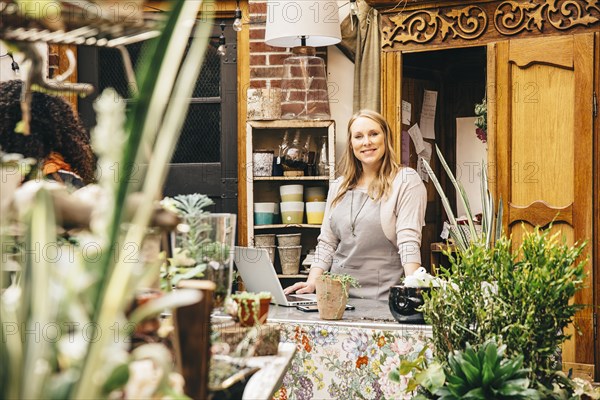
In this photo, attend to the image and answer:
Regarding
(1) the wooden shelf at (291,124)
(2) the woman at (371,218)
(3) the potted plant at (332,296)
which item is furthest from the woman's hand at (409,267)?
(1) the wooden shelf at (291,124)

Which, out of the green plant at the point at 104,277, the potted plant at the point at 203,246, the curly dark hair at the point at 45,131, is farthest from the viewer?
the curly dark hair at the point at 45,131

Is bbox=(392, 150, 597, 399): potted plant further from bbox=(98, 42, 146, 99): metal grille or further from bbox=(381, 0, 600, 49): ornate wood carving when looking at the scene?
bbox=(98, 42, 146, 99): metal grille

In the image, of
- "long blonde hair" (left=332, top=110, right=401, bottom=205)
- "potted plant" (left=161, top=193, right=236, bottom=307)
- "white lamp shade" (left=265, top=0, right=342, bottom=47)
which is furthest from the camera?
"white lamp shade" (left=265, top=0, right=342, bottom=47)

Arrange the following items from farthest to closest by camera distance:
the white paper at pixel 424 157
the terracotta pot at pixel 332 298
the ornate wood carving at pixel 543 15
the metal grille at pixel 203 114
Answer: the metal grille at pixel 203 114 < the white paper at pixel 424 157 < the ornate wood carving at pixel 543 15 < the terracotta pot at pixel 332 298

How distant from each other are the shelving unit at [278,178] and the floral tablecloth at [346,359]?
6.27ft

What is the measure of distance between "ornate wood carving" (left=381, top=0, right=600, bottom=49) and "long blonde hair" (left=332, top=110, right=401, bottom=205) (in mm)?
902

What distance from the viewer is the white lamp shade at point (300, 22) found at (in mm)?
4324

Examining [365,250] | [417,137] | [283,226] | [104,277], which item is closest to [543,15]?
[417,137]

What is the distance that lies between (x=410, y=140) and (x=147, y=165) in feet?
12.9

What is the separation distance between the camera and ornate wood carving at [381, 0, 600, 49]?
3.91m

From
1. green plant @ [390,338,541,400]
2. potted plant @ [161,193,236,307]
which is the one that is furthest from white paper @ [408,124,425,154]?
potted plant @ [161,193,236,307]

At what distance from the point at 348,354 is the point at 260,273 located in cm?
44

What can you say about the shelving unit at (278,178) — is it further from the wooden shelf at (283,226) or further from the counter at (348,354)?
the counter at (348,354)

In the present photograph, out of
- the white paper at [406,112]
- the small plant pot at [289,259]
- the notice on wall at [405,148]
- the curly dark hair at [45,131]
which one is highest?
the white paper at [406,112]
